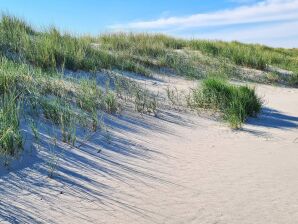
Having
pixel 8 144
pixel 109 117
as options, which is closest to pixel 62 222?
pixel 8 144

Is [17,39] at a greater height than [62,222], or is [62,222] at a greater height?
[17,39]

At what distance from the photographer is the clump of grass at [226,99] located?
22.7 feet

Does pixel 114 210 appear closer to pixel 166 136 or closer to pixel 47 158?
pixel 47 158

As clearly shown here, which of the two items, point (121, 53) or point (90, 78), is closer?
point (90, 78)

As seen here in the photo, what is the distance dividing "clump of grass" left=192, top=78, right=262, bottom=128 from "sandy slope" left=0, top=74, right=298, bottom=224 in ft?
3.83

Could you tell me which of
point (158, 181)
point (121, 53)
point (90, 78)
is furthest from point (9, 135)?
point (121, 53)

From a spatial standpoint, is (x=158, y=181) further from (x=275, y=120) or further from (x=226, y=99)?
(x=226, y=99)

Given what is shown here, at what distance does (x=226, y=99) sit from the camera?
7.50 m

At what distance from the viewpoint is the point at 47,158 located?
4.03m

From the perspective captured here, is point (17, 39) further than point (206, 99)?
Yes

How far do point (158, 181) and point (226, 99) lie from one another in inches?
153

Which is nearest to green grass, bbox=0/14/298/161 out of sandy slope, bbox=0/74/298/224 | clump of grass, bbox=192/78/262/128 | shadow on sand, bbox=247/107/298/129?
clump of grass, bbox=192/78/262/128

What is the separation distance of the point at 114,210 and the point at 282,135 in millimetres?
3319

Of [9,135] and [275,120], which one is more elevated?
[9,135]
